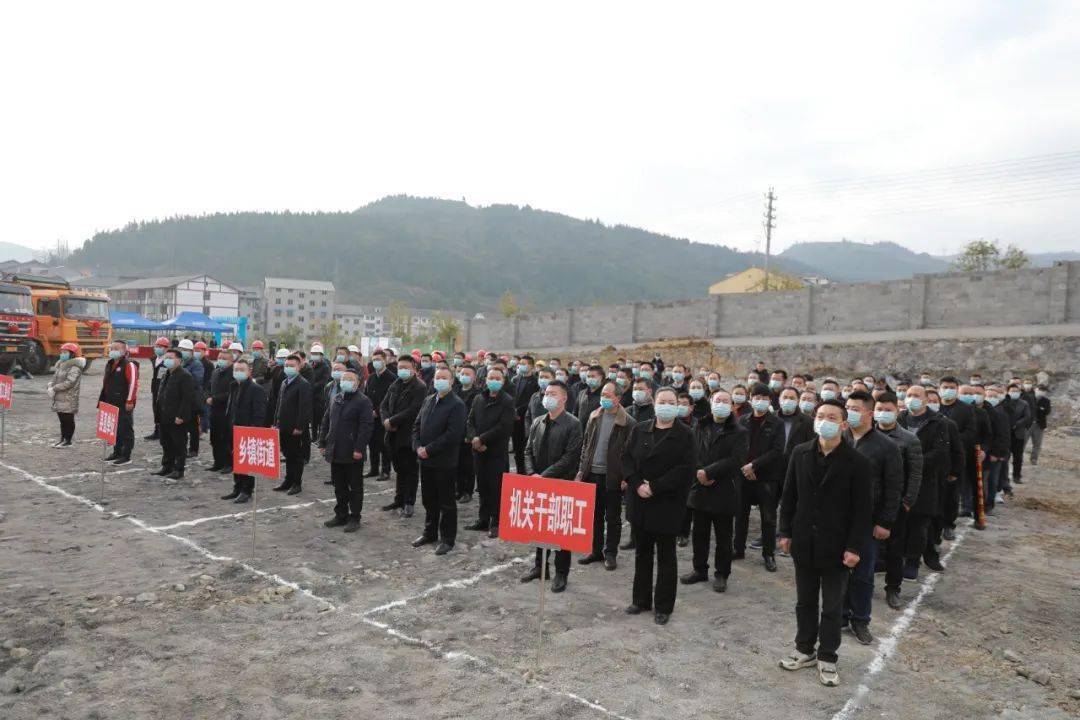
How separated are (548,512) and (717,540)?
2219mm

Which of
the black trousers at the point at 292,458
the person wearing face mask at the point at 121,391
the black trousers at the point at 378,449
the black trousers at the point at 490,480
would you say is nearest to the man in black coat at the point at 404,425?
the black trousers at the point at 490,480

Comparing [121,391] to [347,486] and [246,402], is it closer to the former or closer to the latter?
[246,402]

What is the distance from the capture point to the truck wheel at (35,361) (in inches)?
938

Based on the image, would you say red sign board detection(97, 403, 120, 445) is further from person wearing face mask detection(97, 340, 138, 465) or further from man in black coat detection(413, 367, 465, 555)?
man in black coat detection(413, 367, 465, 555)

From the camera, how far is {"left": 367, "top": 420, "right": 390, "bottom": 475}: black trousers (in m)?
10.9

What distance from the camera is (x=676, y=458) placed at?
5574 millimetres

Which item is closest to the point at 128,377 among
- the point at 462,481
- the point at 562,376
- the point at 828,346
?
the point at 462,481

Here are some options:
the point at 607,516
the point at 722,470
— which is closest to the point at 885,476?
the point at 722,470

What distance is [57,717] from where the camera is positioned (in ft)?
12.8

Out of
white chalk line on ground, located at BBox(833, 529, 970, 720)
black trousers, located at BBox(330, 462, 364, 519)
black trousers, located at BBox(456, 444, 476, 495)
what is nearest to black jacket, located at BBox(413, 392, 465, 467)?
black trousers, located at BBox(330, 462, 364, 519)

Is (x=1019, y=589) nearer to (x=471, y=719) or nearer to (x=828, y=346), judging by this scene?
(x=471, y=719)

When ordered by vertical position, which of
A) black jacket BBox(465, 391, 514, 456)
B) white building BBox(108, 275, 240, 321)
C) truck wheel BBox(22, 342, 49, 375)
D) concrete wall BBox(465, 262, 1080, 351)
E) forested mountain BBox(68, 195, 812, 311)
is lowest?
truck wheel BBox(22, 342, 49, 375)

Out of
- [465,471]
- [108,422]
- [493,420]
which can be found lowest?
[465,471]

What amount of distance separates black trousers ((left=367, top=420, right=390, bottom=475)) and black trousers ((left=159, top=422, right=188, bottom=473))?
2.78 meters
